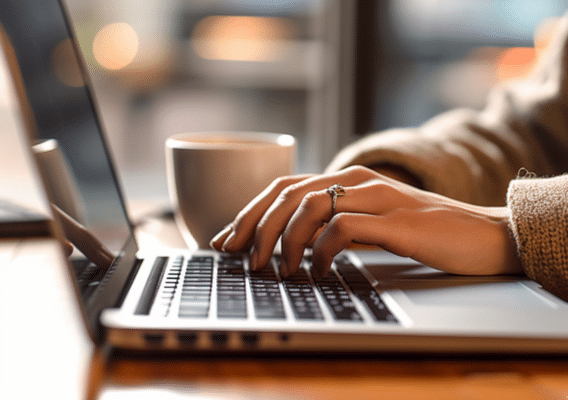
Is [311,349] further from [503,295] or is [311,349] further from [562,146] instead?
[562,146]

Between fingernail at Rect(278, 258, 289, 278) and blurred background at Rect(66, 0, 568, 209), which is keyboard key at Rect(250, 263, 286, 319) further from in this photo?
blurred background at Rect(66, 0, 568, 209)

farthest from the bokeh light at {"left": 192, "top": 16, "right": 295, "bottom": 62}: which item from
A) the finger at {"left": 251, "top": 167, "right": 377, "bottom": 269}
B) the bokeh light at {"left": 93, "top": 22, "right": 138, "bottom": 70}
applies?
the finger at {"left": 251, "top": 167, "right": 377, "bottom": 269}

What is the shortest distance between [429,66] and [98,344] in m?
1.94

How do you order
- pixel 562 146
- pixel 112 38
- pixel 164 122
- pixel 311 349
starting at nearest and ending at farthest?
pixel 311 349
pixel 562 146
pixel 112 38
pixel 164 122

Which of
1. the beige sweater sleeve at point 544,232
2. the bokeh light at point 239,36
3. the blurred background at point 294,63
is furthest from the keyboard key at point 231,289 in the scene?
the bokeh light at point 239,36

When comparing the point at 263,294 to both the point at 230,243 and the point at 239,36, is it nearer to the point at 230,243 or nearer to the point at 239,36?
the point at 230,243

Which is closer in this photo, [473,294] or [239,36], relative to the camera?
[473,294]

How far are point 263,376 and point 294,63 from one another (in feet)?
7.71

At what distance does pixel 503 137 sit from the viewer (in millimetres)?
782

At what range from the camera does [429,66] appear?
1.99 meters

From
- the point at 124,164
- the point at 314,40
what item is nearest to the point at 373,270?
the point at 314,40

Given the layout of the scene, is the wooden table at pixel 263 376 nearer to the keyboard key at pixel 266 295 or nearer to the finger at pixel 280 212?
the keyboard key at pixel 266 295

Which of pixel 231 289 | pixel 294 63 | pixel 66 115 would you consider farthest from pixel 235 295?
pixel 294 63

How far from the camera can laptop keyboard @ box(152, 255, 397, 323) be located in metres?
0.30
